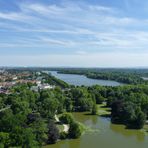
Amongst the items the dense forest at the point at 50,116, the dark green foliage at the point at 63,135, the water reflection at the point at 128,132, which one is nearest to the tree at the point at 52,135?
the dense forest at the point at 50,116

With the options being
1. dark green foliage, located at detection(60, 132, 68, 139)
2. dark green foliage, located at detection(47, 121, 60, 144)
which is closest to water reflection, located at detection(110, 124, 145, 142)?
dark green foliage, located at detection(60, 132, 68, 139)

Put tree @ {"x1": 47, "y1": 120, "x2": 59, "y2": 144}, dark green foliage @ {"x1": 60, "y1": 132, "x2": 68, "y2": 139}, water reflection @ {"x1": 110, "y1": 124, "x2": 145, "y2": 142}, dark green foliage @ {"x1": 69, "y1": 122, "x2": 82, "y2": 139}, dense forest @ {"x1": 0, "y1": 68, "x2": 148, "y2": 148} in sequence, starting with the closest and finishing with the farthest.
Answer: dense forest @ {"x1": 0, "y1": 68, "x2": 148, "y2": 148}, tree @ {"x1": 47, "y1": 120, "x2": 59, "y2": 144}, dark green foliage @ {"x1": 60, "y1": 132, "x2": 68, "y2": 139}, dark green foliage @ {"x1": 69, "y1": 122, "x2": 82, "y2": 139}, water reflection @ {"x1": 110, "y1": 124, "x2": 145, "y2": 142}

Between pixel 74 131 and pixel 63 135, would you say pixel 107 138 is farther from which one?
pixel 63 135

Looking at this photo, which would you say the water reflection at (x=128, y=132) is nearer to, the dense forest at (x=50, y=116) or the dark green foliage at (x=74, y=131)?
the dense forest at (x=50, y=116)

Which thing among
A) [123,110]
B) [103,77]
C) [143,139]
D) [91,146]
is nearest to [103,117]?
[123,110]

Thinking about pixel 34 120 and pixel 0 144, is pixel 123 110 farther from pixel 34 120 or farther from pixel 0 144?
pixel 0 144

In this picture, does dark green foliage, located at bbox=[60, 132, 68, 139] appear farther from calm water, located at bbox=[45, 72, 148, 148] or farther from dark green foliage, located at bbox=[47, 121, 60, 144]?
dark green foliage, located at bbox=[47, 121, 60, 144]

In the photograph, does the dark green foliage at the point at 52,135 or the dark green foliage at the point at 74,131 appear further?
the dark green foliage at the point at 74,131

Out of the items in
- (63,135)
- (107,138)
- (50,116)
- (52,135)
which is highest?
(50,116)

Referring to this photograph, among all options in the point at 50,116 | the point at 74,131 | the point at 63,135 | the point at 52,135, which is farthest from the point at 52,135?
the point at 50,116
